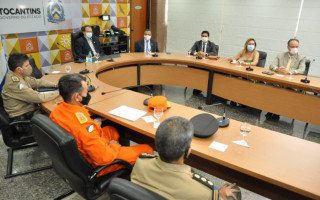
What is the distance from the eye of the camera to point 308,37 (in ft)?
18.0

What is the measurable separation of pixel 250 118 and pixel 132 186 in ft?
11.3

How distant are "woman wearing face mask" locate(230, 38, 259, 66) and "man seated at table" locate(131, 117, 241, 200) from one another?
3362 millimetres

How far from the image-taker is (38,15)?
4922 mm

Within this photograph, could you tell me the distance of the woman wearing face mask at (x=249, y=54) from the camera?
4277 millimetres

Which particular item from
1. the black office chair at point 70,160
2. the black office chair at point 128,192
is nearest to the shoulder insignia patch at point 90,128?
the black office chair at point 70,160

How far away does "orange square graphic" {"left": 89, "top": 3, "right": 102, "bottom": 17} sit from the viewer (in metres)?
5.86

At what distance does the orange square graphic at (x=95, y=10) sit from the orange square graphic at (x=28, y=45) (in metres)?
1.57

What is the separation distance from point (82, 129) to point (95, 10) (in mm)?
5027

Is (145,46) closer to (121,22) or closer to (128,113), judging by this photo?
(121,22)

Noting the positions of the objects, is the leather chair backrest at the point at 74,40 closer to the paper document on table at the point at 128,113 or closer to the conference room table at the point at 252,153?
the conference room table at the point at 252,153

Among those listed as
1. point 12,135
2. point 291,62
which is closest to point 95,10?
point 12,135

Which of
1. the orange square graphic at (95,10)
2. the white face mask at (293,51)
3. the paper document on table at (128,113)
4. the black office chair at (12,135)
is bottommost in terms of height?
the black office chair at (12,135)

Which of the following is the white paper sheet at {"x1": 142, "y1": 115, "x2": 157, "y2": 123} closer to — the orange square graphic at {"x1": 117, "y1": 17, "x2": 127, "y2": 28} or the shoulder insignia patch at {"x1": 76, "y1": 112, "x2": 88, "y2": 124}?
the shoulder insignia patch at {"x1": 76, "y1": 112, "x2": 88, "y2": 124}

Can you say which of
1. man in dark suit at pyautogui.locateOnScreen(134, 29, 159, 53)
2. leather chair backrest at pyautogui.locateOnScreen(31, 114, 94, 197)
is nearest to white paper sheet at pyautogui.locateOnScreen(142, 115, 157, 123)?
leather chair backrest at pyautogui.locateOnScreen(31, 114, 94, 197)
